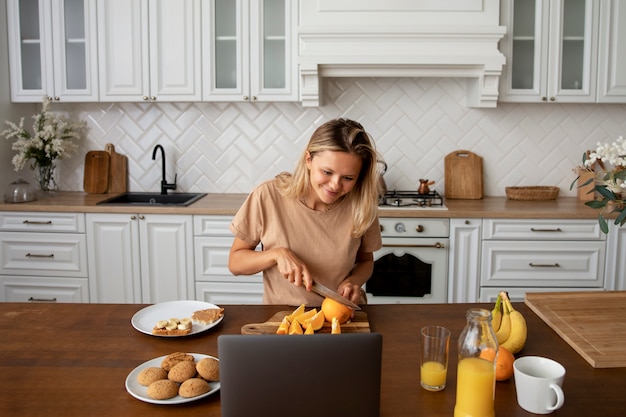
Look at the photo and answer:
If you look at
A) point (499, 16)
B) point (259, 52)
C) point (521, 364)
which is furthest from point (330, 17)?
point (521, 364)

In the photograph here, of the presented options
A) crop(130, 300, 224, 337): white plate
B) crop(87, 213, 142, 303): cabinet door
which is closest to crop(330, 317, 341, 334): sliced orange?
crop(130, 300, 224, 337): white plate

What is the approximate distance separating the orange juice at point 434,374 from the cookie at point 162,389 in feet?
1.79

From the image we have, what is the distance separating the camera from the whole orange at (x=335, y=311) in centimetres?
167

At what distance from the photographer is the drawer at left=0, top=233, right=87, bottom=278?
3555 mm

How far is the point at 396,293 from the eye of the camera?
136 inches

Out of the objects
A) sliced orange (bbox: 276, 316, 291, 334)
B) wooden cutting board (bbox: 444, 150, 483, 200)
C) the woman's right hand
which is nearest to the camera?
sliced orange (bbox: 276, 316, 291, 334)

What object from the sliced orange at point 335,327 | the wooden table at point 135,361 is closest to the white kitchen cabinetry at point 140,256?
the wooden table at point 135,361

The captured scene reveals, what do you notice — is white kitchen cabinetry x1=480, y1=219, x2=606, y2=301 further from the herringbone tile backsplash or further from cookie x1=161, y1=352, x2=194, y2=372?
cookie x1=161, y1=352, x2=194, y2=372

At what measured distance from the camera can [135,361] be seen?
4.97 ft

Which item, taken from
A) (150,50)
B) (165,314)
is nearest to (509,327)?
(165,314)

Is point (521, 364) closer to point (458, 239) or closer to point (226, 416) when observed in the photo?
point (226, 416)

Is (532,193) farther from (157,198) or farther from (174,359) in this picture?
(174,359)

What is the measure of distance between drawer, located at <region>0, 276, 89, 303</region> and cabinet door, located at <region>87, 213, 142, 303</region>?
0.23ft

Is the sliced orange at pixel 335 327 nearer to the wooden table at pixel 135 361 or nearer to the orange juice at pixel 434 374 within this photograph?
the wooden table at pixel 135 361
